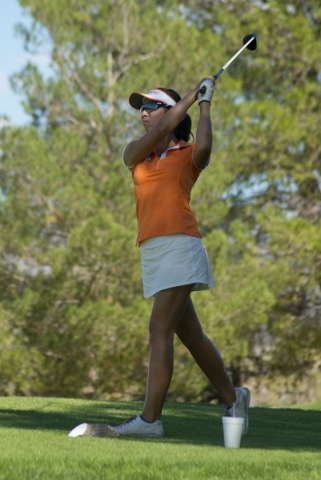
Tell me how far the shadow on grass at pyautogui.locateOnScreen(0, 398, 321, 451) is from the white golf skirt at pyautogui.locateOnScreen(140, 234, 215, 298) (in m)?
0.78

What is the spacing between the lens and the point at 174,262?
4676 millimetres

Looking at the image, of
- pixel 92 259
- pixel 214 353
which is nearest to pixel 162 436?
pixel 214 353

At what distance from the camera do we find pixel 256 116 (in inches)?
835

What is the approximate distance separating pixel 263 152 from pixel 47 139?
16.1 feet

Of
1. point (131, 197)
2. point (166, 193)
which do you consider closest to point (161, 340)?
point (166, 193)

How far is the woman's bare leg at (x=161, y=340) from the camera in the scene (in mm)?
4695

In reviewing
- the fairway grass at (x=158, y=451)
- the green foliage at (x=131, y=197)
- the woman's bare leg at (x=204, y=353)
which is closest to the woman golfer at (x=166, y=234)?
the woman's bare leg at (x=204, y=353)

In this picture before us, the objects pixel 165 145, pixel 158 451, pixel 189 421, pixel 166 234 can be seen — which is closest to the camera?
pixel 158 451

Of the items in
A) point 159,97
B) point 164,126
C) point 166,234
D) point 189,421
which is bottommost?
point 189,421

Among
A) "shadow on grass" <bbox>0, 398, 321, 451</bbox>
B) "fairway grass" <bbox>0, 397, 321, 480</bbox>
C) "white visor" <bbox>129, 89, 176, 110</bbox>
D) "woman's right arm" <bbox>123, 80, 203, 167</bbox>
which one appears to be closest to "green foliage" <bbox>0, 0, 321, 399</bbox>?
"shadow on grass" <bbox>0, 398, 321, 451</bbox>

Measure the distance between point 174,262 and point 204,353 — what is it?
0.58 m

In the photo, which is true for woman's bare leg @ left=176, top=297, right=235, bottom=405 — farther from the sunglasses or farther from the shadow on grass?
the sunglasses

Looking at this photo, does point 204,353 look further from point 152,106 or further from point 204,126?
point 152,106

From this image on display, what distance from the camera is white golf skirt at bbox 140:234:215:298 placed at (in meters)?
4.68
